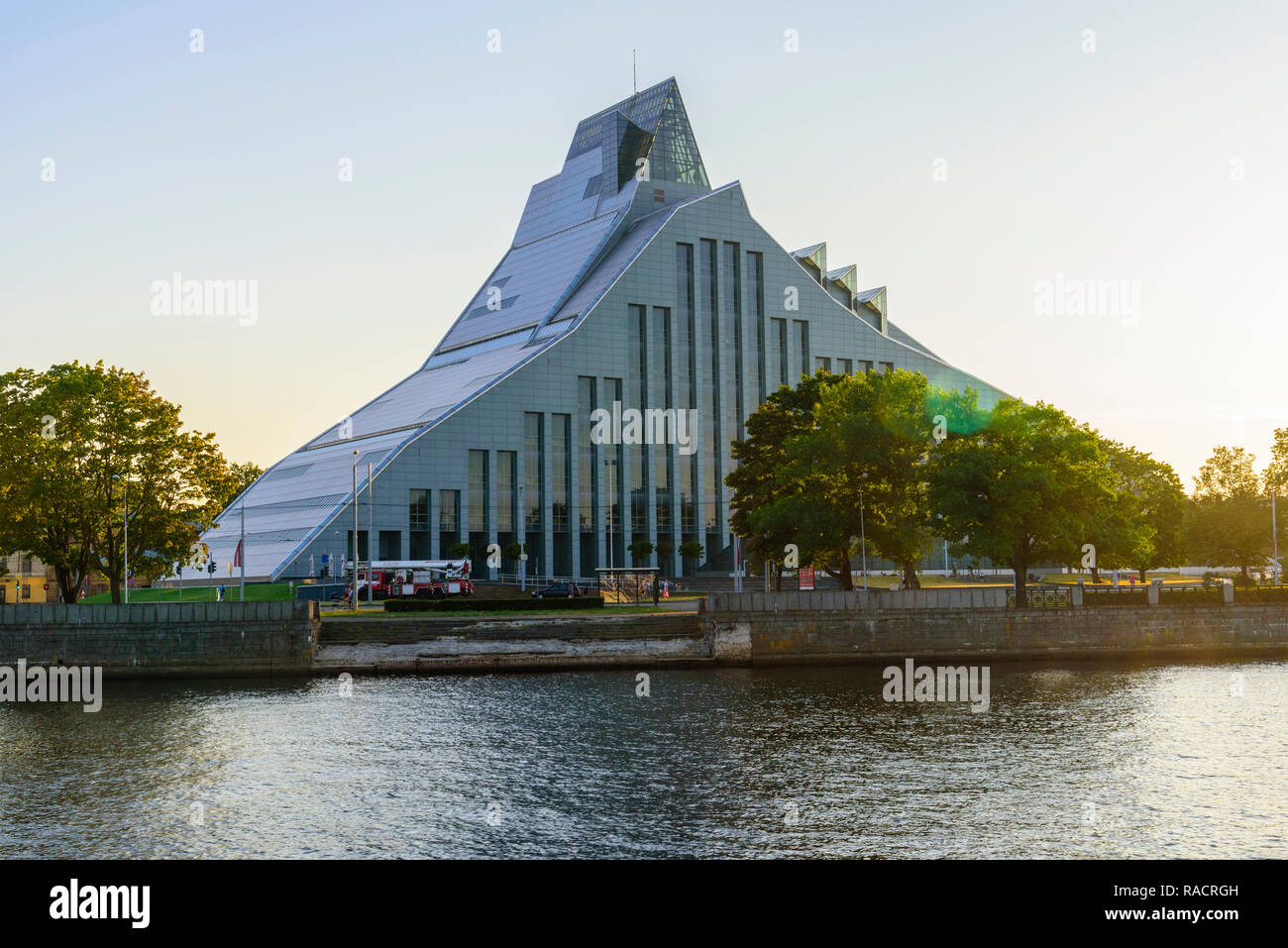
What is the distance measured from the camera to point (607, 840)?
1103 inches

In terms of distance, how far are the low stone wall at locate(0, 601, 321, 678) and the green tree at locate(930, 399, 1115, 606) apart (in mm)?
37785

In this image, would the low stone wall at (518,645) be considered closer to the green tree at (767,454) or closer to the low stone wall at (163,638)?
the low stone wall at (163,638)

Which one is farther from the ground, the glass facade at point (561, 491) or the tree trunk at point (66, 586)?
the glass facade at point (561, 491)

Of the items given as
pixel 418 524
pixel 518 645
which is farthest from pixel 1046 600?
pixel 418 524

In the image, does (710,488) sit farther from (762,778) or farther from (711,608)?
(762,778)

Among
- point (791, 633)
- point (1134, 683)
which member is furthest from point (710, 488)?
point (1134, 683)

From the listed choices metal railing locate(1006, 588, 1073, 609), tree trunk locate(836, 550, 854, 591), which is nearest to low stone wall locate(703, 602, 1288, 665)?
metal railing locate(1006, 588, 1073, 609)

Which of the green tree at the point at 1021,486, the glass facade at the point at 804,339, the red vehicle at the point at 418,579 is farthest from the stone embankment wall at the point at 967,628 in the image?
the glass facade at the point at 804,339

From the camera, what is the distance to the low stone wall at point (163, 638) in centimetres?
6012

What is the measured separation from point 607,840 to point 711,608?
37209mm

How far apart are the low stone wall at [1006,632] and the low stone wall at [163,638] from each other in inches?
868

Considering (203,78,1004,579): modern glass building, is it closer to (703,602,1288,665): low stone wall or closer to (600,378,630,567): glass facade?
(600,378,630,567): glass facade

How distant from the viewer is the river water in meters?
28.2

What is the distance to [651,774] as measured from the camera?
35.2m
